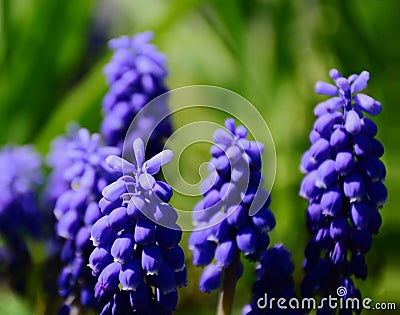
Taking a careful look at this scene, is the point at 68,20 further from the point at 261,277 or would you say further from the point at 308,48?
the point at 261,277

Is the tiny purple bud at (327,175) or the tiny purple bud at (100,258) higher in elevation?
the tiny purple bud at (327,175)

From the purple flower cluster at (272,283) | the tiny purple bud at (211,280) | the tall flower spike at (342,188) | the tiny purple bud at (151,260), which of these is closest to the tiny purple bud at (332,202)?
the tall flower spike at (342,188)

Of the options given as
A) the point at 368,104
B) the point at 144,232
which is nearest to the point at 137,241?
the point at 144,232

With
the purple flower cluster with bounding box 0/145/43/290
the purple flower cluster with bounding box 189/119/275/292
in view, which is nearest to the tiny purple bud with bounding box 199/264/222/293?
the purple flower cluster with bounding box 189/119/275/292

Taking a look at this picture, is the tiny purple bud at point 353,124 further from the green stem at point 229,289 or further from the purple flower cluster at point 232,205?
Result: the green stem at point 229,289

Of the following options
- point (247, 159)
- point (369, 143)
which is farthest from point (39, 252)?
point (369, 143)

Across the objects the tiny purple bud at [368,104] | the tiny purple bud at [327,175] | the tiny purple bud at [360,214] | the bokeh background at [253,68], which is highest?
the bokeh background at [253,68]

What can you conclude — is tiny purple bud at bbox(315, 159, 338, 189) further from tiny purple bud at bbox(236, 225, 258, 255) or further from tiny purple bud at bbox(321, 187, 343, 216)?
tiny purple bud at bbox(236, 225, 258, 255)
